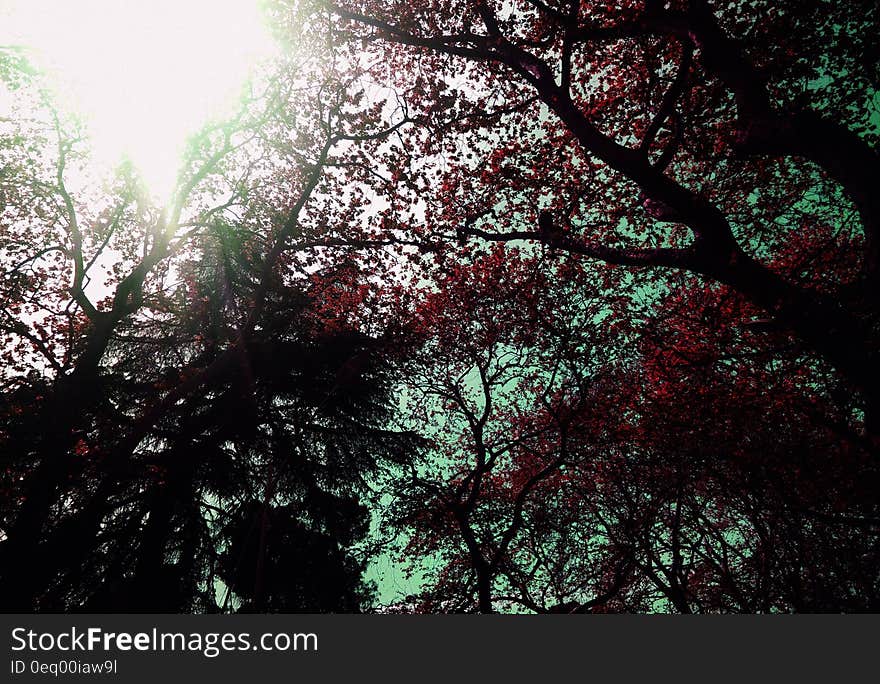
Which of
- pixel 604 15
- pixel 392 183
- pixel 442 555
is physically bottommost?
pixel 442 555

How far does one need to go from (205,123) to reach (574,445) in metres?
16.0

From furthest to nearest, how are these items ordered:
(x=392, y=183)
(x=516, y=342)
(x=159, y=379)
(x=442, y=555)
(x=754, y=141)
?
(x=442, y=555) → (x=159, y=379) → (x=516, y=342) → (x=392, y=183) → (x=754, y=141)

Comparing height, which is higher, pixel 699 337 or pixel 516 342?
pixel 516 342

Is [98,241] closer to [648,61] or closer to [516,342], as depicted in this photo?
[516,342]

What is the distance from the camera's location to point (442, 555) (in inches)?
524

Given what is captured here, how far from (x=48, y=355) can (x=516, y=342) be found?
1338 centimetres

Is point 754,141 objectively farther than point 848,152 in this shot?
Yes

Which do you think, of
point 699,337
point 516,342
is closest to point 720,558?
point 699,337

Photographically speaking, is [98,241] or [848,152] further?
[98,241]

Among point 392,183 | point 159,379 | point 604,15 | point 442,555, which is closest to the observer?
point 604,15

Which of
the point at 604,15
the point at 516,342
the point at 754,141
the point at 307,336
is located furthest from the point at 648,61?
the point at 307,336

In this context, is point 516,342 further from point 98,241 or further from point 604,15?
point 98,241

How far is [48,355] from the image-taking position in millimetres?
11250

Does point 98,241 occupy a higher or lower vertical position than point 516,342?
higher
